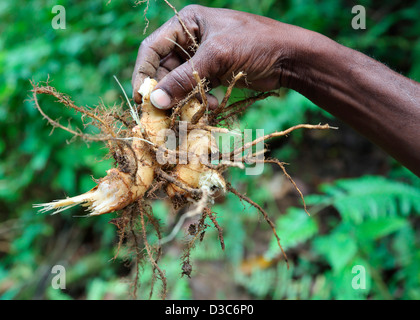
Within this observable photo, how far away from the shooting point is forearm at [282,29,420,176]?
1.28 m

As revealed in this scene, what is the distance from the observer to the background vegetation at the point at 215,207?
7.13ft

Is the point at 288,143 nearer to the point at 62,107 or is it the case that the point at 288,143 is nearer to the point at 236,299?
the point at 236,299

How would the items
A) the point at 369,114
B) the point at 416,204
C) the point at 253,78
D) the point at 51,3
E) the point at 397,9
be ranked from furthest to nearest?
1. the point at 397,9
2. the point at 51,3
3. the point at 416,204
4. the point at 253,78
5. the point at 369,114

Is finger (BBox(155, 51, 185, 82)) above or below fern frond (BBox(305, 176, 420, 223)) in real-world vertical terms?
above

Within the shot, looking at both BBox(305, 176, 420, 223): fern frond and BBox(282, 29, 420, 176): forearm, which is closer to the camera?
BBox(282, 29, 420, 176): forearm

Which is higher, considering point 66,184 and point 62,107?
point 62,107

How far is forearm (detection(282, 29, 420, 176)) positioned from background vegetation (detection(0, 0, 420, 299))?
0.91 meters

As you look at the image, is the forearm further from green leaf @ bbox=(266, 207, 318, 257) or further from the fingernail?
green leaf @ bbox=(266, 207, 318, 257)

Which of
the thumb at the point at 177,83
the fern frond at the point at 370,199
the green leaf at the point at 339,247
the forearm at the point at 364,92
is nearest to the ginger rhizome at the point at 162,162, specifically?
the thumb at the point at 177,83

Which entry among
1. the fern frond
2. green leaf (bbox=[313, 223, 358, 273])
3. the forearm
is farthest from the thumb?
green leaf (bbox=[313, 223, 358, 273])

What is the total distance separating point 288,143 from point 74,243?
2.28 metres

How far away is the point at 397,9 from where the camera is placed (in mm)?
3416

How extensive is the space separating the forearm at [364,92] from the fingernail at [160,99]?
0.55 meters

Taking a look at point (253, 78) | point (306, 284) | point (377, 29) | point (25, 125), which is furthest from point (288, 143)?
point (25, 125)
